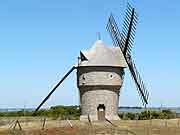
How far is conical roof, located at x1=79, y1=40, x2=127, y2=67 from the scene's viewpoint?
4408 centimetres

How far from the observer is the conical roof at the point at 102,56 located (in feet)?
145

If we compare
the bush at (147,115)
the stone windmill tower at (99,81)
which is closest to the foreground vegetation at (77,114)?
the bush at (147,115)

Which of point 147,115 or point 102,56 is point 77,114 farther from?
point 102,56

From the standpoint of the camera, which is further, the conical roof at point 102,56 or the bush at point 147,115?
the bush at point 147,115

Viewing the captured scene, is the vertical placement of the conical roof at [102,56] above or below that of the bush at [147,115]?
above

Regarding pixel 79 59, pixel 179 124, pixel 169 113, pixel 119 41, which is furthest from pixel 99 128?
pixel 169 113

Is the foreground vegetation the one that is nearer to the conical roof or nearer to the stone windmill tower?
the stone windmill tower

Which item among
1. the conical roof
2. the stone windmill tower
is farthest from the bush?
the conical roof

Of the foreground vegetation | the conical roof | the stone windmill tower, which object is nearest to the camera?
the stone windmill tower

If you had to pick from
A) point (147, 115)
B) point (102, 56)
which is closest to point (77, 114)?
point (147, 115)

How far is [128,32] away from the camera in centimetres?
4672

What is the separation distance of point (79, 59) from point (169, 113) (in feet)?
52.3

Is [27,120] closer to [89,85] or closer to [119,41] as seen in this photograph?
[89,85]

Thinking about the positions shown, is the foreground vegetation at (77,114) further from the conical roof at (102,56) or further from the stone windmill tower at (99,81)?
the conical roof at (102,56)
